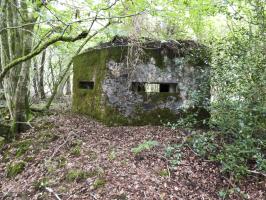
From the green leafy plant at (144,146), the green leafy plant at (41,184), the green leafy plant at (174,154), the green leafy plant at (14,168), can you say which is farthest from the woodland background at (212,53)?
the green leafy plant at (41,184)

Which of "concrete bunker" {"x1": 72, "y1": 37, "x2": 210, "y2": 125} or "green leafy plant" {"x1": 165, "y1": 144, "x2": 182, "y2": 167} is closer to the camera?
"green leafy plant" {"x1": 165, "y1": 144, "x2": 182, "y2": 167}

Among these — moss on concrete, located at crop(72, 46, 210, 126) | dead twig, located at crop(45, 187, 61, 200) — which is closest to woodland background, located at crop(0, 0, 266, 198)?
moss on concrete, located at crop(72, 46, 210, 126)

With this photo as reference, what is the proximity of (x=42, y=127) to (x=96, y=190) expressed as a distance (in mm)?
2873

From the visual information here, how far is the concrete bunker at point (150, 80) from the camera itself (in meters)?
5.19

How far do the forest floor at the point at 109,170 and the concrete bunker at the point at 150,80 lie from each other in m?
0.42

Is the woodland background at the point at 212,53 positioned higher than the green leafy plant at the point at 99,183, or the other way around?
the woodland background at the point at 212,53

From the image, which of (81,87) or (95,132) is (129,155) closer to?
(95,132)

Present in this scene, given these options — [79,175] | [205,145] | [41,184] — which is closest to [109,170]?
[79,175]

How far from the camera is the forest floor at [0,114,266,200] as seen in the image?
127 inches

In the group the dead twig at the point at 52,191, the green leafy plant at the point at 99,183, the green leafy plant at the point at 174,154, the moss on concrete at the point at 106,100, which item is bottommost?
the dead twig at the point at 52,191

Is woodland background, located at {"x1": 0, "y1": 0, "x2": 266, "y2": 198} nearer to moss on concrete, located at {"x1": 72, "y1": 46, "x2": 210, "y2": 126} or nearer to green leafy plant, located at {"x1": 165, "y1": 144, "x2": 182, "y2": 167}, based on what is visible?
green leafy plant, located at {"x1": 165, "y1": 144, "x2": 182, "y2": 167}

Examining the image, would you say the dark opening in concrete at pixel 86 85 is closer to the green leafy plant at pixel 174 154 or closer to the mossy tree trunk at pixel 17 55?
the mossy tree trunk at pixel 17 55

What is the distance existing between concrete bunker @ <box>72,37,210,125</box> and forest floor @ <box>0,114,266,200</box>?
421 millimetres

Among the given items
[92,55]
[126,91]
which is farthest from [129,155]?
[92,55]
